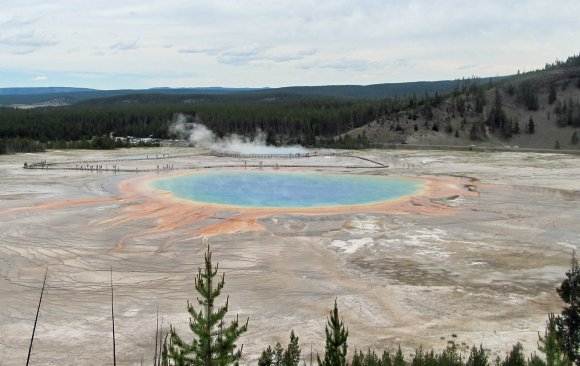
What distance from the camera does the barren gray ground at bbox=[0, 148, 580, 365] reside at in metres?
15.6

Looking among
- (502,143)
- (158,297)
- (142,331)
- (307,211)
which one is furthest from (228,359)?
(502,143)

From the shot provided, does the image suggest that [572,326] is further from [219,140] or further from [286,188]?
[219,140]

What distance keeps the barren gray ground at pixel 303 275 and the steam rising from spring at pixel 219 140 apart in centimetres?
4476

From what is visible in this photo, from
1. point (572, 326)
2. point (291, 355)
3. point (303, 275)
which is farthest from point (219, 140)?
point (572, 326)

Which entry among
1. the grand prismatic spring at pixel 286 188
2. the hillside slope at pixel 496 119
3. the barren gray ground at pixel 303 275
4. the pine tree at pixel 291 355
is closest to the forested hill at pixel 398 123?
the hillside slope at pixel 496 119

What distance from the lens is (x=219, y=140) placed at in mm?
93000

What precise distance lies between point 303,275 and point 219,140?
73538mm

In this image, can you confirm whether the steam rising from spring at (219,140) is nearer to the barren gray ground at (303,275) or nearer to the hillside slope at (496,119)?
the hillside slope at (496,119)

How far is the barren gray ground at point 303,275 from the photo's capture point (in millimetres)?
15602

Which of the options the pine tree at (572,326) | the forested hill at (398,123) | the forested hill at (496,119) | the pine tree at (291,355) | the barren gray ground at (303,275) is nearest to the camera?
the pine tree at (291,355)

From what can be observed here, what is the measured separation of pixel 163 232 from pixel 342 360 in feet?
62.0

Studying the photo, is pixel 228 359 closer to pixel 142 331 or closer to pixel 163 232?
pixel 142 331

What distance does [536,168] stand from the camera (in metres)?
55.1

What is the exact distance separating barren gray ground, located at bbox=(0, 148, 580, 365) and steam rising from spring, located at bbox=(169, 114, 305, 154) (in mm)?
44760
